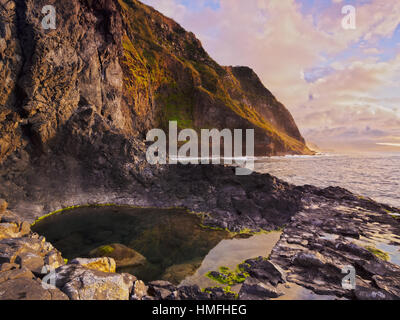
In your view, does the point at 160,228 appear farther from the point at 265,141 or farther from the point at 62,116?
the point at 265,141

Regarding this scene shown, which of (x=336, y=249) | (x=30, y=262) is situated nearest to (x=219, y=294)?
(x=30, y=262)

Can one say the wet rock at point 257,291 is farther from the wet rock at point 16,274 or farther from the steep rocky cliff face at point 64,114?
the steep rocky cliff face at point 64,114

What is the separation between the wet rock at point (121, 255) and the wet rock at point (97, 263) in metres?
1.54

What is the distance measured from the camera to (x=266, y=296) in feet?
28.4

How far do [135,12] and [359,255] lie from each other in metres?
141

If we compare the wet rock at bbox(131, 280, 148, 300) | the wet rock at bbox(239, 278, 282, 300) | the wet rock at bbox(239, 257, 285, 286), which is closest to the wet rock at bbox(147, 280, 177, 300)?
the wet rock at bbox(131, 280, 148, 300)

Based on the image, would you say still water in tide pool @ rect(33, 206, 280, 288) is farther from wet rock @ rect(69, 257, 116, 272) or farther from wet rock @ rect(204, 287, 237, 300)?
wet rock @ rect(69, 257, 116, 272)

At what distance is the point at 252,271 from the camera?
33.8 ft

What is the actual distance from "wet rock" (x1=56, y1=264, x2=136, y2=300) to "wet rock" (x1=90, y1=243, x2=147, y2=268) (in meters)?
3.73

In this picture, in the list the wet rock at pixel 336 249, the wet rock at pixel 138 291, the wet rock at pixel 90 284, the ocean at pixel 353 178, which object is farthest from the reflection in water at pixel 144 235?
the ocean at pixel 353 178

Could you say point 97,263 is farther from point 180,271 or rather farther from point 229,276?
point 229,276

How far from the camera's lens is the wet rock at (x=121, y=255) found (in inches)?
466
